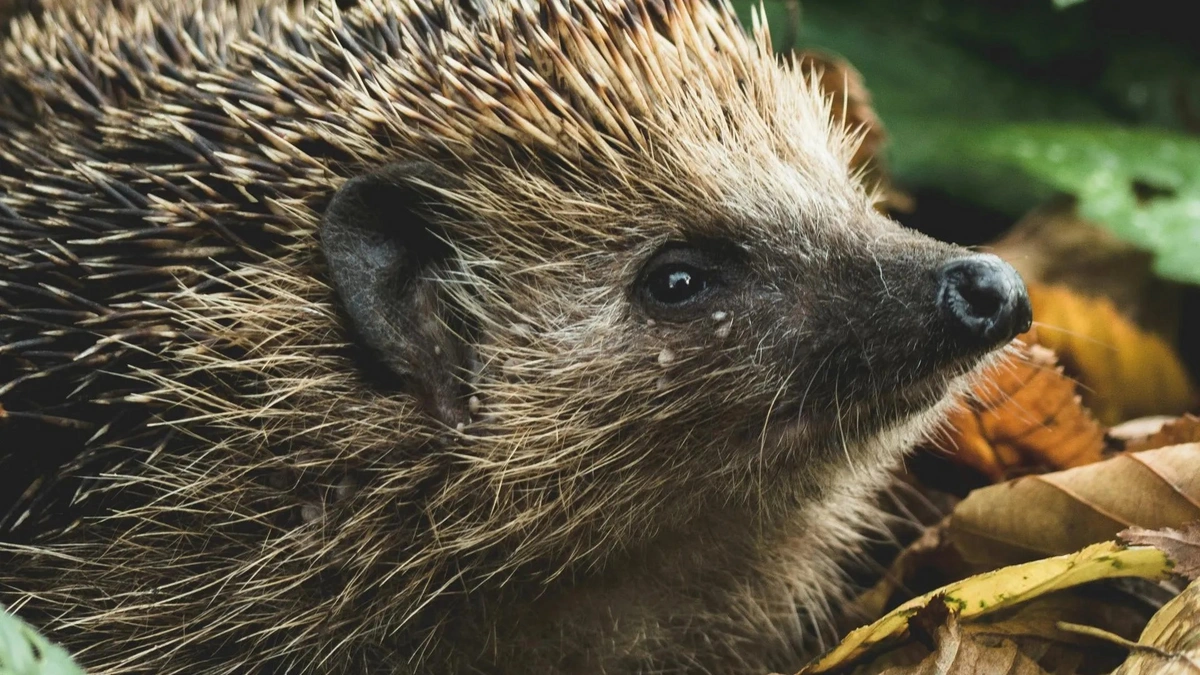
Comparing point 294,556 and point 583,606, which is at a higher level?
point 294,556

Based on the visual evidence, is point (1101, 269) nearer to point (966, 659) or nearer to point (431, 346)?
point (966, 659)

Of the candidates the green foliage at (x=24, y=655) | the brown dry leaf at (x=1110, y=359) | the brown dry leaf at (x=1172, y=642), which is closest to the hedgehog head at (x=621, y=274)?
the brown dry leaf at (x=1172, y=642)

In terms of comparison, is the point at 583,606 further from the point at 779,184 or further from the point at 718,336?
the point at 779,184

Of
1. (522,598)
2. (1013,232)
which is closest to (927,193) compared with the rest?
(1013,232)

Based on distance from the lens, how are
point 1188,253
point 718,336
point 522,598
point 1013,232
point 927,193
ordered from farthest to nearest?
point 927,193 < point 1013,232 < point 1188,253 < point 522,598 < point 718,336

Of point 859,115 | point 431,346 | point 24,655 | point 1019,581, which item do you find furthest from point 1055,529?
point 24,655

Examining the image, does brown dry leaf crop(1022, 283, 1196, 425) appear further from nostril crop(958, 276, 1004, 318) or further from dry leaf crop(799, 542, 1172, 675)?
nostril crop(958, 276, 1004, 318)
